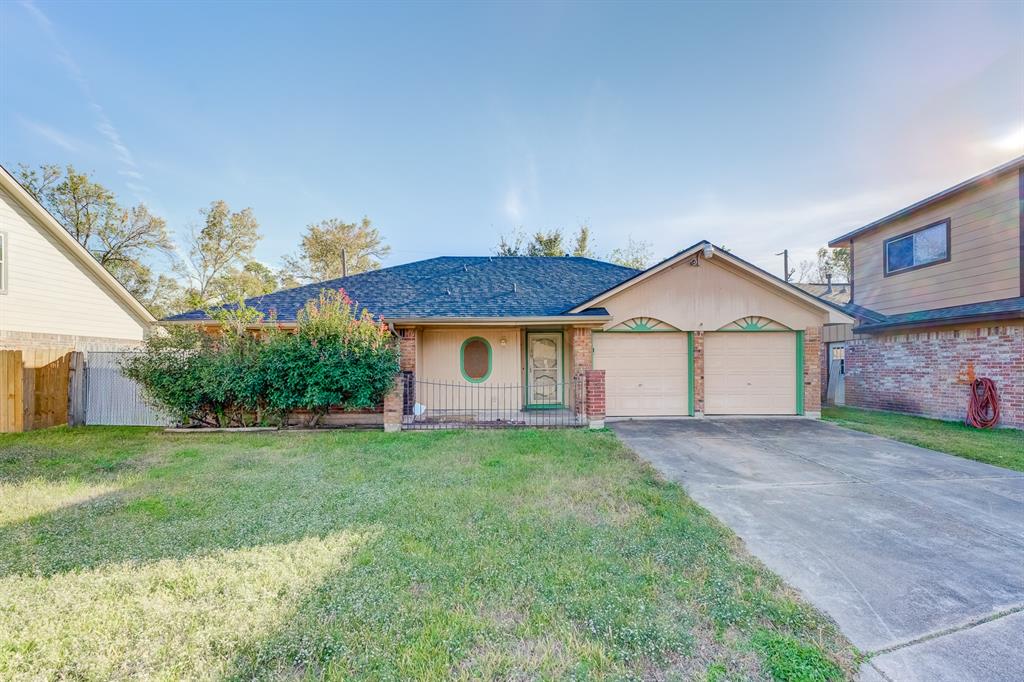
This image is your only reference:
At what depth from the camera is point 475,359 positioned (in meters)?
10.7

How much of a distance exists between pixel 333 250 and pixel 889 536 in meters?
31.0

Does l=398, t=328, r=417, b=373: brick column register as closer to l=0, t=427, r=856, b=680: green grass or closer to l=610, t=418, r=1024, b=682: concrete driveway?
l=0, t=427, r=856, b=680: green grass

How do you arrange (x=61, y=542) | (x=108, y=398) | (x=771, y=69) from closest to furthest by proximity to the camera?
1. (x=61, y=542)
2. (x=108, y=398)
3. (x=771, y=69)

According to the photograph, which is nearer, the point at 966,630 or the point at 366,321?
the point at 966,630

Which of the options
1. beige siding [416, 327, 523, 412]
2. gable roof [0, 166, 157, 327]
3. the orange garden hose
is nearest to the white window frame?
the orange garden hose

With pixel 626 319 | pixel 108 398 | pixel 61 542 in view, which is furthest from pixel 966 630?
pixel 108 398

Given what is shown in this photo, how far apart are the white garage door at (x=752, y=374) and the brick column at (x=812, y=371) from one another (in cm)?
23

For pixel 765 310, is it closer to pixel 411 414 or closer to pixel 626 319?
pixel 626 319

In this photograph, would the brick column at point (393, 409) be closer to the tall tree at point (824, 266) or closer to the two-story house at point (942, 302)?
the two-story house at point (942, 302)

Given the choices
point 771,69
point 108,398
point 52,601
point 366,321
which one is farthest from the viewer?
point 771,69

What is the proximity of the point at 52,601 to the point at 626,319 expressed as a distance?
974cm

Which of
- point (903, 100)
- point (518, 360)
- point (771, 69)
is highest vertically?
point (771, 69)

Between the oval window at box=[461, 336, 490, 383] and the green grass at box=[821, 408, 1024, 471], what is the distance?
8621mm

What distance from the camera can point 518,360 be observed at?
10.8 meters
